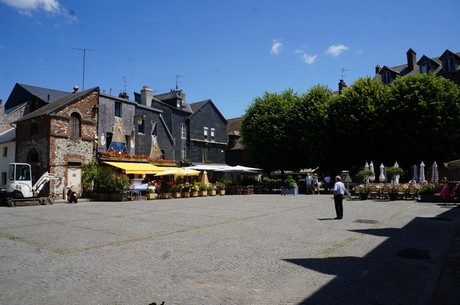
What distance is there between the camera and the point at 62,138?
26.2 meters

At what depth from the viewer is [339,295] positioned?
4.96 m

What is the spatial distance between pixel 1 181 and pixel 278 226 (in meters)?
28.1

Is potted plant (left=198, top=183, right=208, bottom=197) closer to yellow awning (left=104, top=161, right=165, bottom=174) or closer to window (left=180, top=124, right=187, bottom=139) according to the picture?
yellow awning (left=104, top=161, right=165, bottom=174)

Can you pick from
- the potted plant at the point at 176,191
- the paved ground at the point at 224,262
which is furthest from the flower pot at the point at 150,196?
the paved ground at the point at 224,262

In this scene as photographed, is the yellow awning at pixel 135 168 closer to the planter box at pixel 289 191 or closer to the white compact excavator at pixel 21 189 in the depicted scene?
the white compact excavator at pixel 21 189

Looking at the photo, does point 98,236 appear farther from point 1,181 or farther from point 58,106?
point 1,181

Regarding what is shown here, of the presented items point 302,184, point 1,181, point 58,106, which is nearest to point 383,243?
point 58,106

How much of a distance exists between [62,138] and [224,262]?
2315 cm

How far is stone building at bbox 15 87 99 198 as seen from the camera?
1009 inches

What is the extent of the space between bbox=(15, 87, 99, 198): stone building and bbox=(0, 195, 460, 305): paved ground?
14.8 metres

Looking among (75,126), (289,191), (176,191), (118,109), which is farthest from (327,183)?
(75,126)

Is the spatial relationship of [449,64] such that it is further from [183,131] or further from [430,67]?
[183,131]

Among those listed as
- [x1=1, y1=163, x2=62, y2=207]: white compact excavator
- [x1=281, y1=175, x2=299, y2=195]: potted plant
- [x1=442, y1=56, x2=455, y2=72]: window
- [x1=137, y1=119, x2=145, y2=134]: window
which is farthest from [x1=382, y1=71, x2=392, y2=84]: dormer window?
[x1=1, y1=163, x2=62, y2=207]: white compact excavator

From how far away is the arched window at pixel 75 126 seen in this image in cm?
2703
